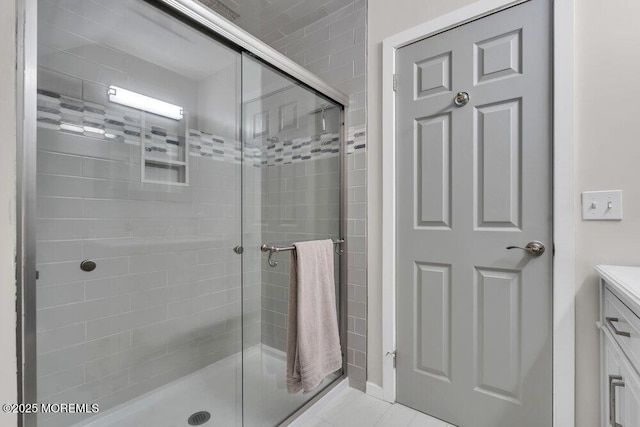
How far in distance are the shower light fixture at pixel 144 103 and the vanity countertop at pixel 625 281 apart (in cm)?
176

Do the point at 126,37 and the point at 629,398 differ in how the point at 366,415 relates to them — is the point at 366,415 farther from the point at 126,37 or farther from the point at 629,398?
the point at 126,37

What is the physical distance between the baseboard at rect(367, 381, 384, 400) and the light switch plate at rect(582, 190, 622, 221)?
1369 millimetres

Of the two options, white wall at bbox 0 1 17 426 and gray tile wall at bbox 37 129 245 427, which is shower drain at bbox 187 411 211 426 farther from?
white wall at bbox 0 1 17 426

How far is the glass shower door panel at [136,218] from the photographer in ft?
3.47

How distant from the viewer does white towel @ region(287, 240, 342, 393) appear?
4.64 feet

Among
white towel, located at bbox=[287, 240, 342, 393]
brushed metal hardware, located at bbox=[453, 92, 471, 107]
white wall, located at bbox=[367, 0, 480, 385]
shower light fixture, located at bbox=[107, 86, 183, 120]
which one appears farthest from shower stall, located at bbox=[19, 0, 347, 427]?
brushed metal hardware, located at bbox=[453, 92, 471, 107]

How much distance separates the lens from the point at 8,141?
0.48m

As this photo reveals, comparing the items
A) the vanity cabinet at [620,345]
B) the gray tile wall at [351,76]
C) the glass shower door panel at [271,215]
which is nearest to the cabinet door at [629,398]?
the vanity cabinet at [620,345]

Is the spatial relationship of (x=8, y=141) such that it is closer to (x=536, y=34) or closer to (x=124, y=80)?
(x=124, y=80)

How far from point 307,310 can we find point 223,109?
1.08m

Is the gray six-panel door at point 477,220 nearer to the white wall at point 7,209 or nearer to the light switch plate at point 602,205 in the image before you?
the light switch plate at point 602,205

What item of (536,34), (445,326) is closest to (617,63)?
(536,34)

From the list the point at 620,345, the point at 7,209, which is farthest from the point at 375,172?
the point at 7,209

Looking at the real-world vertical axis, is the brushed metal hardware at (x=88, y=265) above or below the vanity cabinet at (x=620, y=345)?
above
